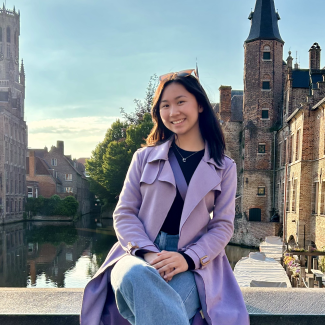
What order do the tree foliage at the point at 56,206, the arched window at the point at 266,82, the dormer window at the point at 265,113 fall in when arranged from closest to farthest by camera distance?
the arched window at the point at 266,82 → the dormer window at the point at 265,113 → the tree foliage at the point at 56,206

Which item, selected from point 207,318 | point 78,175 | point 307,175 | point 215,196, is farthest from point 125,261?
point 78,175

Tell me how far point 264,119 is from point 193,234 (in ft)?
92.1

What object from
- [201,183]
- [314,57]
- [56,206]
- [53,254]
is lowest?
[53,254]

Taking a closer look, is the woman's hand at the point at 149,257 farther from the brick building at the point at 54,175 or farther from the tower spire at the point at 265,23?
the brick building at the point at 54,175

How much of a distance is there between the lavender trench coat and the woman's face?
140 millimetres

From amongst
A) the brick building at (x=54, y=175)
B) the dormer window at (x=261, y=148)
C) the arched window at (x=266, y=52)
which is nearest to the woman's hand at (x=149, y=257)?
the dormer window at (x=261, y=148)

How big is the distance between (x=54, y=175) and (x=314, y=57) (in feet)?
114

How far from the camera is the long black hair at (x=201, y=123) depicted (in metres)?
2.44

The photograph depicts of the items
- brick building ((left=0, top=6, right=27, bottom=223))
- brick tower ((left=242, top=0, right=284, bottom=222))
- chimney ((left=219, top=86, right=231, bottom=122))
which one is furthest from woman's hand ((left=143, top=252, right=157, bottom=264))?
brick building ((left=0, top=6, right=27, bottom=223))

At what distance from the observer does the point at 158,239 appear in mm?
2236

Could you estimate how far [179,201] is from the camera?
2.27 meters

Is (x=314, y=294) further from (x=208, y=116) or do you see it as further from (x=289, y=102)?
(x=289, y=102)

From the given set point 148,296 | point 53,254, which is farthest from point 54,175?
point 148,296

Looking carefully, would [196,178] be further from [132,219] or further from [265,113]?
[265,113]
